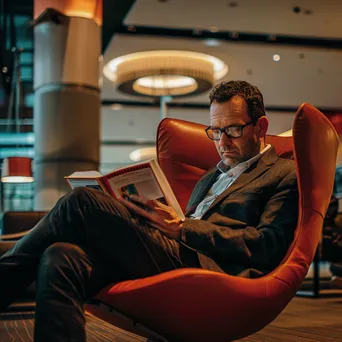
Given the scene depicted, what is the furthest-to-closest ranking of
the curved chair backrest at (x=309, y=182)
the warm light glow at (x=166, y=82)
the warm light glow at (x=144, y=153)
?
the warm light glow at (x=144, y=153) < the warm light glow at (x=166, y=82) < the curved chair backrest at (x=309, y=182)

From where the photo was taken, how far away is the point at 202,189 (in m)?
2.31

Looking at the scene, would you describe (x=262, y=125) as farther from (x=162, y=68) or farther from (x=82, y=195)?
(x=162, y=68)

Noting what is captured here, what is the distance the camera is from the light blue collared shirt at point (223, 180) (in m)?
2.12

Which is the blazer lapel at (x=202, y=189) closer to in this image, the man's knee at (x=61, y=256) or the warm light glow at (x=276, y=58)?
the man's knee at (x=61, y=256)

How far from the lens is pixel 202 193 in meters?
2.30

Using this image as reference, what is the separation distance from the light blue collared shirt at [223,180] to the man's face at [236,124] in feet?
0.09

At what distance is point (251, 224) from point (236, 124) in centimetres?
39

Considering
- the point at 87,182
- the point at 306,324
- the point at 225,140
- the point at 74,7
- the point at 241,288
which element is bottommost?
the point at 306,324

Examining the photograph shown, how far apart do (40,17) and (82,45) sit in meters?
0.54

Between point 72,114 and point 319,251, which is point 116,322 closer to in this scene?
point 319,251

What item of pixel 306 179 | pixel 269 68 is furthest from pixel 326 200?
pixel 269 68

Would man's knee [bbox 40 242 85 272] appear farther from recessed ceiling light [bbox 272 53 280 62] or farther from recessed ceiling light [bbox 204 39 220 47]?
recessed ceiling light [bbox 272 53 280 62]

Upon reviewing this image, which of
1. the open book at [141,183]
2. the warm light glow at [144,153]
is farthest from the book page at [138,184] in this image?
the warm light glow at [144,153]

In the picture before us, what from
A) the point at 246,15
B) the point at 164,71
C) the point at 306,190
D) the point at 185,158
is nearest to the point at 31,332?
the point at 185,158
